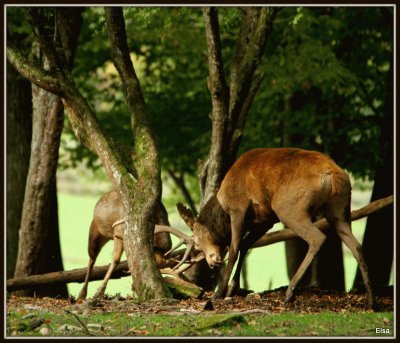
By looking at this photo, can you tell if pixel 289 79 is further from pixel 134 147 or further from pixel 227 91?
pixel 134 147

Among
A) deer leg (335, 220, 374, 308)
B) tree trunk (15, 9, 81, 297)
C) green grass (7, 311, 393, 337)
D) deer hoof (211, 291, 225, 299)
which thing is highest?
tree trunk (15, 9, 81, 297)

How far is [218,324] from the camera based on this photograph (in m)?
9.80

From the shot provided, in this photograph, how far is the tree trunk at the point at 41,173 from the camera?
55.0 feet

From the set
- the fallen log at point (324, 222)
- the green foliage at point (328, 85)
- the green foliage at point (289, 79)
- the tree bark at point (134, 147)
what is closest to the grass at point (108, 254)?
the green foliage at point (289, 79)

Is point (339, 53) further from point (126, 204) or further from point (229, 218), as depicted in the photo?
point (126, 204)

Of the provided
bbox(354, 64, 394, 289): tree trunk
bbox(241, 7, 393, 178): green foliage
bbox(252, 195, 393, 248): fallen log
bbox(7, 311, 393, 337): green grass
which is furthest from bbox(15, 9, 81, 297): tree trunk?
bbox(7, 311, 393, 337): green grass

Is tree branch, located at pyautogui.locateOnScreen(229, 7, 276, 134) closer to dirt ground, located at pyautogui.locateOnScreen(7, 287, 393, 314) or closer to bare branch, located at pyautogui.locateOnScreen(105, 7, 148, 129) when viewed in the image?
bare branch, located at pyautogui.locateOnScreen(105, 7, 148, 129)

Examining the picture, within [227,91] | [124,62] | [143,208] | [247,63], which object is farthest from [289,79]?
[143,208]

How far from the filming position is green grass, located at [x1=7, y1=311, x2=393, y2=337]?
384 inches

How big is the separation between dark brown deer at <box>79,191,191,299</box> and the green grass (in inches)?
127

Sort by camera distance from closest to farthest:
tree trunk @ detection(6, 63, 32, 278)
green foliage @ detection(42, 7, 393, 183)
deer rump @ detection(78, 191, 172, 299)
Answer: deer rump @ detection(78, 191, 172, 299)
green foliage @ detection(42, 7, 393, 183)
tree trunk @ detection(6, 63, 32, 278)

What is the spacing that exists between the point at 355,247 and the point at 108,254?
74.1ft

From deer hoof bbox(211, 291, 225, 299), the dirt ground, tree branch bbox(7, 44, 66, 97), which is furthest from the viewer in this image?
tree branch bbox(7, 44, 66, 97)

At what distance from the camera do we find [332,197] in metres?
12.1
